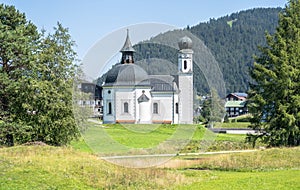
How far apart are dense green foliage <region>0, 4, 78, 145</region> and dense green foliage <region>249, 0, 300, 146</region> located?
13.5 metres

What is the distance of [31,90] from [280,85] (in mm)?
16875

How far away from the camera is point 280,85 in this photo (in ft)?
105

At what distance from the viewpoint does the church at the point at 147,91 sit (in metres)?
58.0

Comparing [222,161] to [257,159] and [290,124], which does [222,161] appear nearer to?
[257,159]

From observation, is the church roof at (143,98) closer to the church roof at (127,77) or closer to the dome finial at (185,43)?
the church roof at (127,77)

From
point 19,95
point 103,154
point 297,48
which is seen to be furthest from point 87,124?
point 297,48

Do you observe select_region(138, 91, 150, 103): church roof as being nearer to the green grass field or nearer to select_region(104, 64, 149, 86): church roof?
select_region(104, 64, 149, 86): church roof

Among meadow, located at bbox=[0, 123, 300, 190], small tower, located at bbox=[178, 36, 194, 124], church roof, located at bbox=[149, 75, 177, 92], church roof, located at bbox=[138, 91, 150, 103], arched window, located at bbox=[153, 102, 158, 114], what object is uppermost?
small tower, located at bbox=[178, 36, 194, 124]

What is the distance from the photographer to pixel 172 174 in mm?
20531

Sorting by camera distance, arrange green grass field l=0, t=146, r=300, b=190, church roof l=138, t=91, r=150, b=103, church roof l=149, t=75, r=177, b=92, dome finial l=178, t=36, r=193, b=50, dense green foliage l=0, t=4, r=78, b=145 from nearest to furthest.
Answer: green grass field l=0, t=146, r=300, b=190 < dense green foliage l=0, t=4, r=78, b=145 < church roof l=138, t=91, r=150, b=103 < church roof l=149, t=75, r=177, b=92 < dome finial l=178, t=36, r=193, b=50

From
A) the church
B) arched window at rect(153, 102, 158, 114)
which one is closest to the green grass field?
the church

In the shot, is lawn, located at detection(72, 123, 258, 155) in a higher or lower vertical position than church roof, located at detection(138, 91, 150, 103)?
lower

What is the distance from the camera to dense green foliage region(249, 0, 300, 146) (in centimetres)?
3184

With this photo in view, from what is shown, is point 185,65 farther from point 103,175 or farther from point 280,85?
point 103,175
